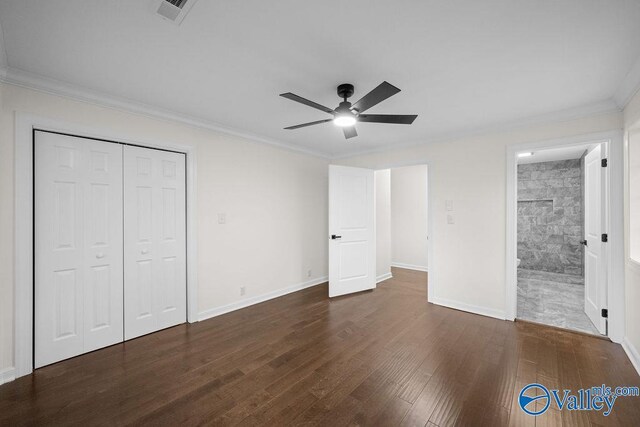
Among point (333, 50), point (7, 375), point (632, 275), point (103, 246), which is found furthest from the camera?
point (103, 246)

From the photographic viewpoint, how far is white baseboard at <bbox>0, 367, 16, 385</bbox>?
2.02m

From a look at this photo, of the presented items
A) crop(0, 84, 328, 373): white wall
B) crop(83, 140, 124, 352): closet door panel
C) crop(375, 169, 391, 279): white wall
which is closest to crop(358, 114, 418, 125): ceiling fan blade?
crop(0, 84, 328, 373): white wall

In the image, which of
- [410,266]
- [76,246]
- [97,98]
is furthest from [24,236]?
[410,266]

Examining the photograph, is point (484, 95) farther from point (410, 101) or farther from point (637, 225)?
point (637, 225)

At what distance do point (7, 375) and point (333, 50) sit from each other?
11.5 feet

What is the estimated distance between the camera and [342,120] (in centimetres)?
228

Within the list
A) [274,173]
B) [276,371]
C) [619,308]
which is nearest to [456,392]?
[276,371]

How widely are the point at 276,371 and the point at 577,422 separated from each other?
6.81 feet

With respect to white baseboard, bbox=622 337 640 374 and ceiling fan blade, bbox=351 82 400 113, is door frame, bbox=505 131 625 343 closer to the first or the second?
white baseboard, bbox=622 337 640 374

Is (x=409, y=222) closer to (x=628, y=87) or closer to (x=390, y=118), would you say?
(x=628, y=87)

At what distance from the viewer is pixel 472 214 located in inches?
138

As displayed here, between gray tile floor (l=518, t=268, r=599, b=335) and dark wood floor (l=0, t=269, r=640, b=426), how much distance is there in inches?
14.5

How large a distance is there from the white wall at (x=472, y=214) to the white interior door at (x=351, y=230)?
0.95 m

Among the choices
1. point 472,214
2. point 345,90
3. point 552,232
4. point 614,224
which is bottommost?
point 552,232
